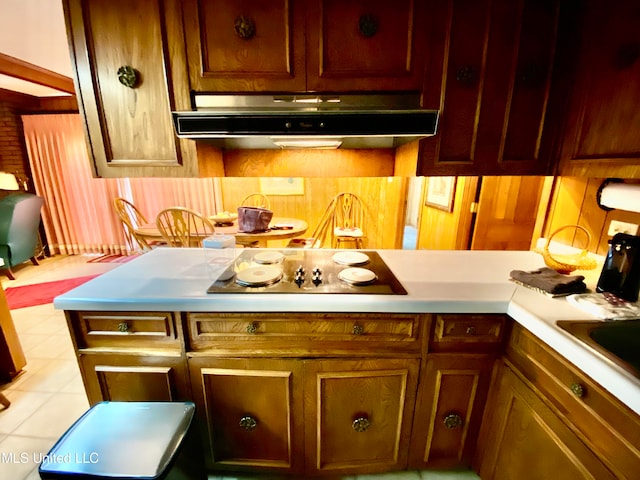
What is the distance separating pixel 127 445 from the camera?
887mm

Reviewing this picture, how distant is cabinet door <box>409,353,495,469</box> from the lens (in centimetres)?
111

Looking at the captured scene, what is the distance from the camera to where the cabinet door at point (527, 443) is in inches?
30.6

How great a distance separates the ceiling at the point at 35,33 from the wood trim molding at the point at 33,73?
0.19 ft

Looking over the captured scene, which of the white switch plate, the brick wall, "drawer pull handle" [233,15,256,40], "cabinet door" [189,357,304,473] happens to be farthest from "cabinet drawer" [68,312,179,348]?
the brick wall

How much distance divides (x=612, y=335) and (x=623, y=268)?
0.35 metres

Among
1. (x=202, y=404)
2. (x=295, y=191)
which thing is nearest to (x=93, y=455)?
(x=202, y=404)

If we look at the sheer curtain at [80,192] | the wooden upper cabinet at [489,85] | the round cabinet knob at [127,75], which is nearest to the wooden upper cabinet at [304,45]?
the wooden upper cabinet at [489,85]

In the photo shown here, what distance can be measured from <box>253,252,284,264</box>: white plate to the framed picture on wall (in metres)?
2.47

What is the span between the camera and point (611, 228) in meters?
1.22

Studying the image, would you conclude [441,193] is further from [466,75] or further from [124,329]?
[124,329]

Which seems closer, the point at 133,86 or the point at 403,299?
the point at 403,299

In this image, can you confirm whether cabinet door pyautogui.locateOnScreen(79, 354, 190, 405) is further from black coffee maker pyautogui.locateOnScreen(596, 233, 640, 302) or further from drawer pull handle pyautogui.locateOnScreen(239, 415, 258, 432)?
black coffee maker pyautogui.locateOnScreen(596, 233, 640, 302)

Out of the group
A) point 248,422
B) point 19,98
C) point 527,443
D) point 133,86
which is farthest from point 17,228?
point 527,443

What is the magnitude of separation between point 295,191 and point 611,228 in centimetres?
353
